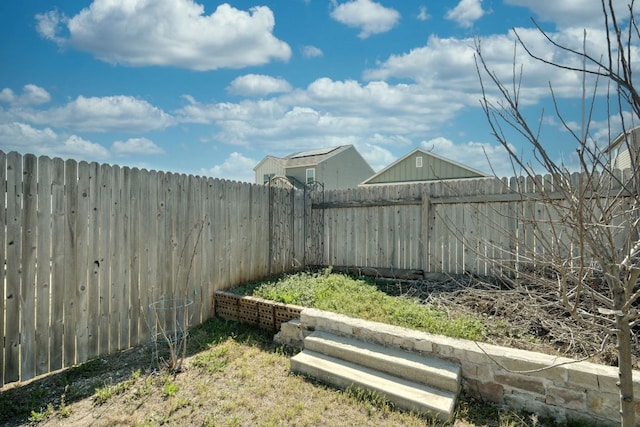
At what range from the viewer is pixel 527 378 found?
2.75 m

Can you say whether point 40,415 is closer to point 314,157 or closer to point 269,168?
point 314,157

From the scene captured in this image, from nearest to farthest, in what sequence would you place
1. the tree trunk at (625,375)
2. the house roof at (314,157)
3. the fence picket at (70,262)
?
the tree trunk at (625,375), the fence picket at (70,262), the house roof at (314,157)

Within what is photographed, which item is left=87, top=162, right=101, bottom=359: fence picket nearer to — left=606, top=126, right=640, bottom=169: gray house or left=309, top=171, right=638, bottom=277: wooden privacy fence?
left=309, top=171, right=638, bottom=277: wooden privacy fence

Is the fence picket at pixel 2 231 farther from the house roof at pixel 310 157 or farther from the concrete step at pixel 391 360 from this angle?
the house roof at pixel 310 157

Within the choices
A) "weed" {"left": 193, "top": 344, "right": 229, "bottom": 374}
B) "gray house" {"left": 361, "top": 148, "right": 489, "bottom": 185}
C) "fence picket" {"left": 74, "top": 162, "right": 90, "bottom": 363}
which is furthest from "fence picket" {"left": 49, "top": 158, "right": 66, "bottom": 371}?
"gray house" {"left": 361, "top": 148, "right": 489, "bottom": 185}

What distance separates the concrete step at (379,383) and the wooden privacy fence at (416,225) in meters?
2.30

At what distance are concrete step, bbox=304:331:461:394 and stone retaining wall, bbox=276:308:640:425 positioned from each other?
90 mm

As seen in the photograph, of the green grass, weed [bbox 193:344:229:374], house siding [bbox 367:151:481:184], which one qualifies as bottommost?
weed [bbox 193:344:229:374]

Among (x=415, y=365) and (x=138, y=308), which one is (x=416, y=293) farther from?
(x=138, y=308)

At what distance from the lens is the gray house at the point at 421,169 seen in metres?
13.8

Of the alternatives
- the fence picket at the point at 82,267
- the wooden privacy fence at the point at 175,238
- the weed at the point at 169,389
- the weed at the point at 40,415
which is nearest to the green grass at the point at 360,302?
the wooden privacy fence at the point at 175,238

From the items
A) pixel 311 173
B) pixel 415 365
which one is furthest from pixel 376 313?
pixel 311 173

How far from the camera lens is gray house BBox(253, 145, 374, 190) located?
59.1ft

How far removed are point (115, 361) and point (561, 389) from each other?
4267 mm
